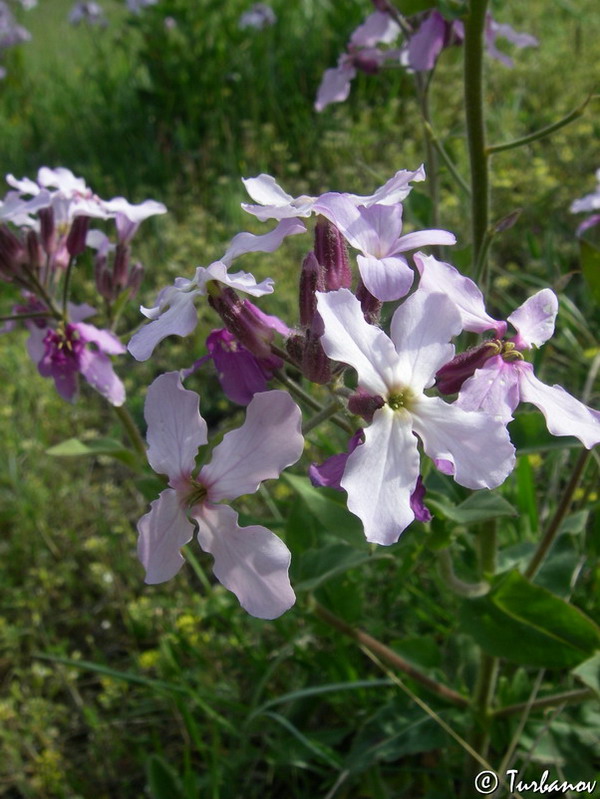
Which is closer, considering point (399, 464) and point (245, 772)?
point (399, 464)

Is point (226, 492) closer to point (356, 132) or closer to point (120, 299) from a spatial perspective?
point (120, 299)

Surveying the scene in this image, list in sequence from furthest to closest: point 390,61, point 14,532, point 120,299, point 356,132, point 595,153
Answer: point 356,132 → point 595,153 → point 14,532 → point 390,61 → point 120,299

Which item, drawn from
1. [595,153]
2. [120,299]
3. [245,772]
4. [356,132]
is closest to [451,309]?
[120,299]

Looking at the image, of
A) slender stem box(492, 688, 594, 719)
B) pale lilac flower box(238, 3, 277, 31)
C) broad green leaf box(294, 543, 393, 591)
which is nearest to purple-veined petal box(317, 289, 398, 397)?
broad green leaf box(294, 543, 393, 591)

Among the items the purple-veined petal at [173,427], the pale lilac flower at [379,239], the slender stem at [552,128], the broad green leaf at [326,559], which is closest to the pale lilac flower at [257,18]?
the slender stem at [552,128]

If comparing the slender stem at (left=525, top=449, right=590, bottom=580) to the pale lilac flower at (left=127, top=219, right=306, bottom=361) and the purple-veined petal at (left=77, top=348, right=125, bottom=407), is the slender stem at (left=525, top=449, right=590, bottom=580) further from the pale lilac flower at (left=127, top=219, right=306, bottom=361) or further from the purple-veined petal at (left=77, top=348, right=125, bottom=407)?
the purple-veined petal at (left=77, top=348, right=125, bottom=407)

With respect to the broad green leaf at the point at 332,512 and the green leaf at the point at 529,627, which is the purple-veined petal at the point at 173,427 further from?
the green leaf at the point at 529,627
